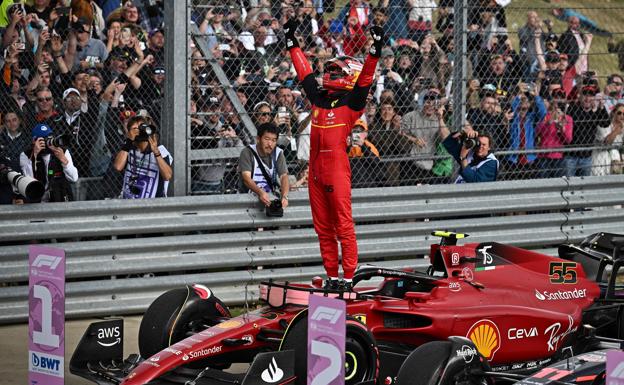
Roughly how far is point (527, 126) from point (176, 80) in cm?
396

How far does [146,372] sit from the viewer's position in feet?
25.7

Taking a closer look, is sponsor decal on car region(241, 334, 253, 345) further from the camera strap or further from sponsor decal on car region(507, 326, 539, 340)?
the camera strap

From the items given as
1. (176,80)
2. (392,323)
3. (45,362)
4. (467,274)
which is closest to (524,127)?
(176,80)

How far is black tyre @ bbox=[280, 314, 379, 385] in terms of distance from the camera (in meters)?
7.80

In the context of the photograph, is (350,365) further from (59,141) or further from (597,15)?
(597,15)

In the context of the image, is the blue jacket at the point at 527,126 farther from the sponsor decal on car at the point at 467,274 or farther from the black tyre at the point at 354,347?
the black tyre at the point at 354,347

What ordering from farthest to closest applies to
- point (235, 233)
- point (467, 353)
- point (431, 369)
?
point (235, 233)
point (467, 353)
point (431, 369)

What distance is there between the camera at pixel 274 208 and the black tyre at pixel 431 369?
4.19 meters

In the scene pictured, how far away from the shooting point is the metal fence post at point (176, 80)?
10.9m

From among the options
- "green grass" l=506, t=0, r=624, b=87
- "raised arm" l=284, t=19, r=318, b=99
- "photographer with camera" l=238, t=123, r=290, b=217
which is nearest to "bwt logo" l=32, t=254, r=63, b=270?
"raised arm" l=284, t=19, r=318, b=99

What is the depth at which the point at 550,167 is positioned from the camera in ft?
42.8

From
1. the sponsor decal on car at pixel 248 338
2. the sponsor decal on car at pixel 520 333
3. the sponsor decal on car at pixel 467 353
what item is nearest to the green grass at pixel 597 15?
the sponsor decal on car at pixel 520 333

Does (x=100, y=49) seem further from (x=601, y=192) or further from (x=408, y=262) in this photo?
(x=601, y=192)

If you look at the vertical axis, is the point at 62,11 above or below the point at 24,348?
above
